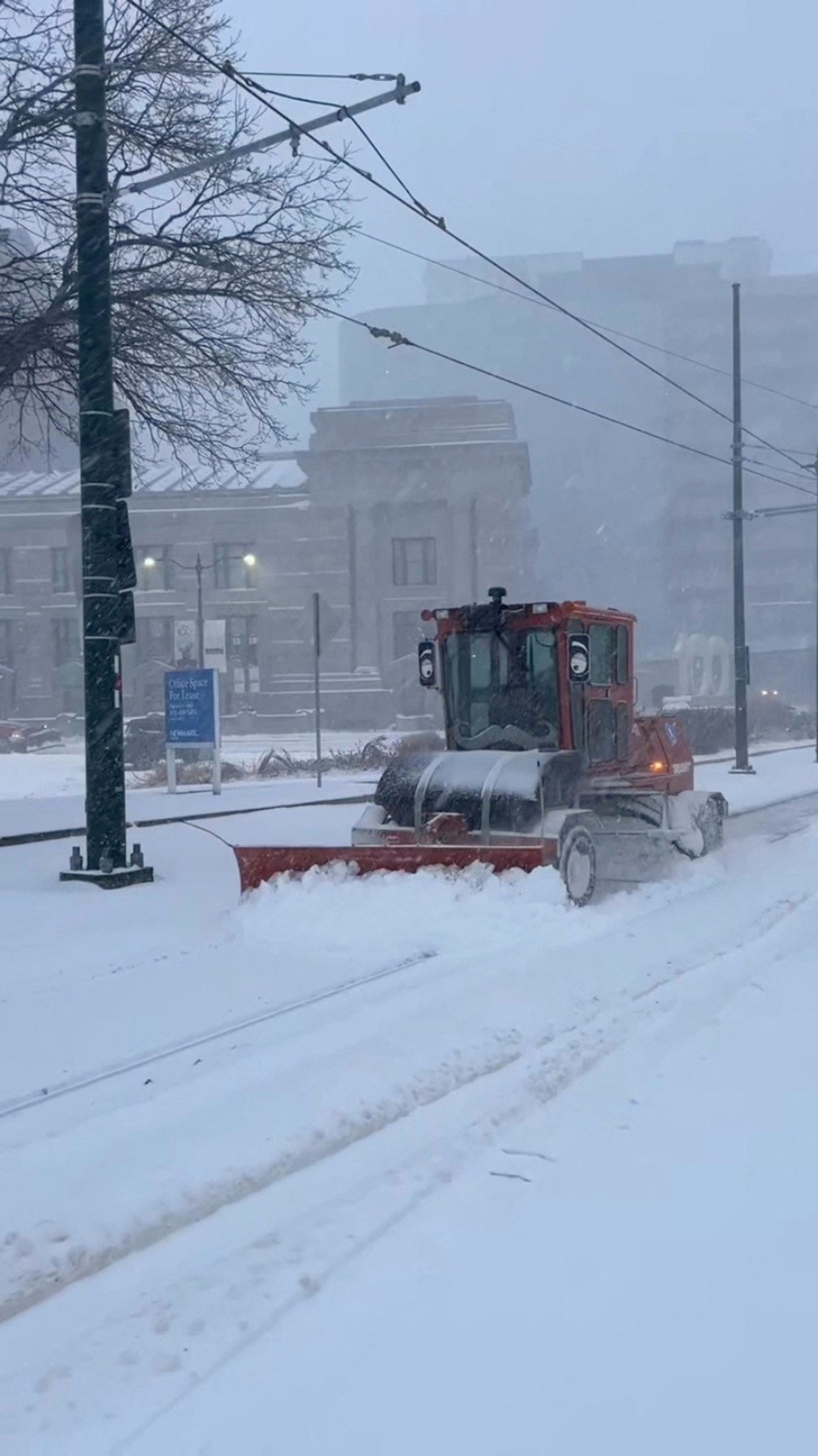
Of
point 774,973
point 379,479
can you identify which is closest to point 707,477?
point 379,479

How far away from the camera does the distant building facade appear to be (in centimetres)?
12275

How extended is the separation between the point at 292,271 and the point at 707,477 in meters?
120

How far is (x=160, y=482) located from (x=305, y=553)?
8.31 meters

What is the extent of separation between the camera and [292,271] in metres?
16.8

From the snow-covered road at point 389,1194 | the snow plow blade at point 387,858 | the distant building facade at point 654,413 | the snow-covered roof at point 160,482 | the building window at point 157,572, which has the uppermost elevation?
the distant building facade at point 654,413

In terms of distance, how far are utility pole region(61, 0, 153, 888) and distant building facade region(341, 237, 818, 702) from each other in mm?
94052

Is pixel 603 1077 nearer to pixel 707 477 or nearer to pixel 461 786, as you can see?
pixel 461 786

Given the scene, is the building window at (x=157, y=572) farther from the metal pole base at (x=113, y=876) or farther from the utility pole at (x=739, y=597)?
the metal pole base at (x=113, y=876)

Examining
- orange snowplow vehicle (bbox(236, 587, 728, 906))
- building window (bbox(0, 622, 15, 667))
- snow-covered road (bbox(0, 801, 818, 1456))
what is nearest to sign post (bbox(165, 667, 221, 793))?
orange snowplow vehicle (bbox(236, 587, 728, 906))

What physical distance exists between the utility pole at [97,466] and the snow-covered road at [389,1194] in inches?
110

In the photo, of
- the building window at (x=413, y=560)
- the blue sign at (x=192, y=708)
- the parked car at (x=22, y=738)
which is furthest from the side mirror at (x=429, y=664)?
the building window at (x=413, y=560)

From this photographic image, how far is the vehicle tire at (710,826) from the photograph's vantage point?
14.8 meters

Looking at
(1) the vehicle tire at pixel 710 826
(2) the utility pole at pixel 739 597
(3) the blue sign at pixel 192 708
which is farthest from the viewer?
(2) the utility pole at pixel 739 597

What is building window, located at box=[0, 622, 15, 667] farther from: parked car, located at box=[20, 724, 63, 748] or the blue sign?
the blue sign
